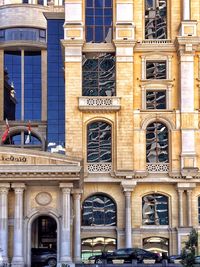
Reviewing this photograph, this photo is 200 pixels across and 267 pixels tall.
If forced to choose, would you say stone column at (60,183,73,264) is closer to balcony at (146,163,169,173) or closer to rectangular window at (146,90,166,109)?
balcony at (146,163,169,173)

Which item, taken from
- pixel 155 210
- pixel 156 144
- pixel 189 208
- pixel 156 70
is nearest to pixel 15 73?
pixel 156 70

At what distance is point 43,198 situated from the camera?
Answer: 8138 cm

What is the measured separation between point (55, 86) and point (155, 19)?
23.9 metres

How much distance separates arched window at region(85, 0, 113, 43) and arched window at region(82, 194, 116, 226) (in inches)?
692

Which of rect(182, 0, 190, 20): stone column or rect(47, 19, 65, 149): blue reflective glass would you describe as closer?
rect(182, 0, 190, 20): stone column

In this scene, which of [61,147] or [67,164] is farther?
[61,147]

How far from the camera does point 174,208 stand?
91.8 metres

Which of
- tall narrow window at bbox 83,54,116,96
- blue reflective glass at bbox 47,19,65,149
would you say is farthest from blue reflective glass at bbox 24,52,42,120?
tall narrow window at bbox 83,54,116,96

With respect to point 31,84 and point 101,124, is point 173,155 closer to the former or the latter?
point 101,124

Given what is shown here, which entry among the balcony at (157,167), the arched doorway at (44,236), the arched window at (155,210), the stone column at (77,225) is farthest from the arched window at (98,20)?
the arched doorway at (44,236)

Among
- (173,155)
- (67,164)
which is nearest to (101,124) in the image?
(173,155)

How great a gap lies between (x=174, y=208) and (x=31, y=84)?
38.9 m

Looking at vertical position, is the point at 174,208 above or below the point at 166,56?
below

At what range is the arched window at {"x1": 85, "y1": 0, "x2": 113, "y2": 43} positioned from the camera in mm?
95438
